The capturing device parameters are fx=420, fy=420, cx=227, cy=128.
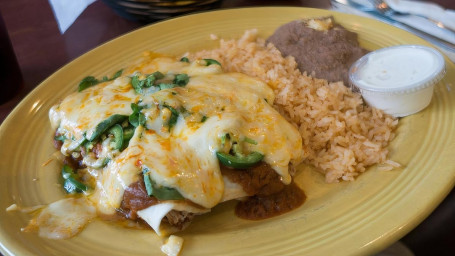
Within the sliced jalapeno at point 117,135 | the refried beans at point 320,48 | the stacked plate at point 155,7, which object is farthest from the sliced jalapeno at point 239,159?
the stacked plate at point 155,7

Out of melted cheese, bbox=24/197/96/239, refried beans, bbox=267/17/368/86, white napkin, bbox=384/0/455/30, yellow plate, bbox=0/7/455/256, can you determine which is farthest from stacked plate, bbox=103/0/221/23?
melted cheese, bbox=24/197/96/239

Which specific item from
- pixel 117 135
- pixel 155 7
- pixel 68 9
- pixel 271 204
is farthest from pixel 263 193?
pixel 68 9

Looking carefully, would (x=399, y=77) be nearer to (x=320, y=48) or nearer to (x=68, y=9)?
(x=320, y=48)

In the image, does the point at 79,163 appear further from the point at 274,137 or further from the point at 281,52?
the point at 281,52

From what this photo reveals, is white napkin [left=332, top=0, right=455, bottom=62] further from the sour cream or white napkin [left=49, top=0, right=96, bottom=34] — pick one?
white napkin [left=49, top=0, right=96, bottom=34]

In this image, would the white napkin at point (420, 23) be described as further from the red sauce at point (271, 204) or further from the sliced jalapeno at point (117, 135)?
the sliced jalapeno at point (117, 135)
